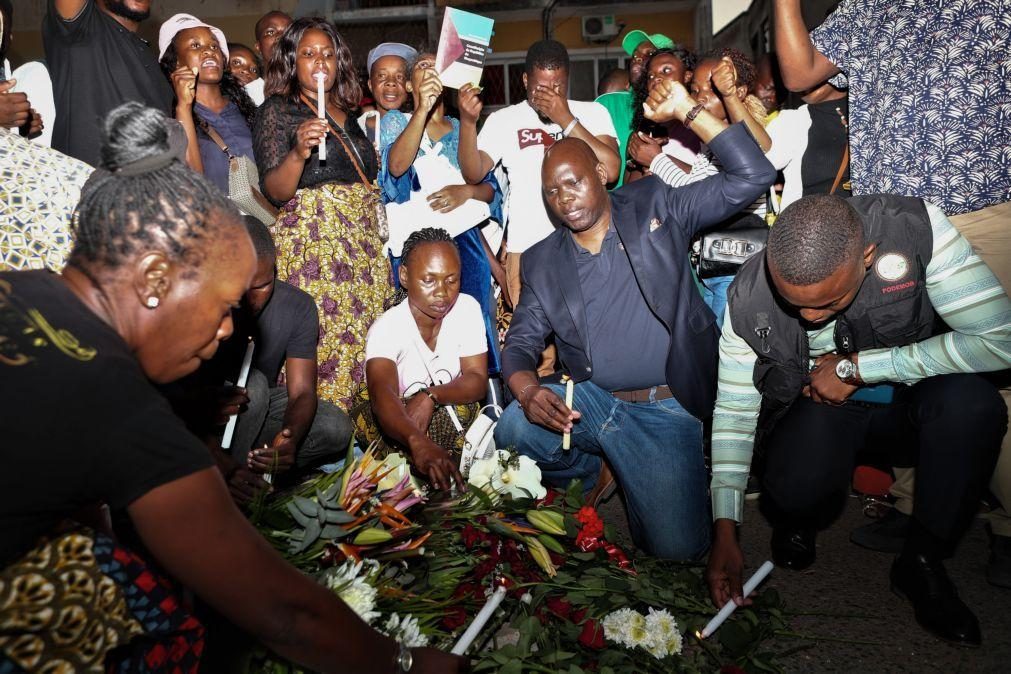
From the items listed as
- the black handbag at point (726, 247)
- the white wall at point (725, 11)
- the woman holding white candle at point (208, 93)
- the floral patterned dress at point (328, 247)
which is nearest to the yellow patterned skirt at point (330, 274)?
the floral patterned dress at point (328, 247)

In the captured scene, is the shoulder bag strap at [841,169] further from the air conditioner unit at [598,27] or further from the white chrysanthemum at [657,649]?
the air conditioner unit at [598,27]

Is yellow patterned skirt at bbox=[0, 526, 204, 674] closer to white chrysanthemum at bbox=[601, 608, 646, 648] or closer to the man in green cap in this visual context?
white chrysanthemum at bbox=[601, 608, 646, 648]

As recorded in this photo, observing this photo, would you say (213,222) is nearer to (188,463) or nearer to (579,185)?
(188,463)

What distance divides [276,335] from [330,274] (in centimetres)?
50

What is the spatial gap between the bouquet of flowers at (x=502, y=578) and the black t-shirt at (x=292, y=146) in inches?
73.9

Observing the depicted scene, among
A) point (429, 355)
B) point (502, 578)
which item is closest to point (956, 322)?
point (502, 578)

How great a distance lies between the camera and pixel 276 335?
3.82 metres

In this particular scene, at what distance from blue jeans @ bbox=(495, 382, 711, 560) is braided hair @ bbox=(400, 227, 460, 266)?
102 centimetres

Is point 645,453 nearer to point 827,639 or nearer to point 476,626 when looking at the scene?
point 827,639

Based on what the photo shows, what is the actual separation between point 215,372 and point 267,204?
1.00 meters

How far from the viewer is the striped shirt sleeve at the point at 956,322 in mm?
2939

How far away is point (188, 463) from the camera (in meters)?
1.52

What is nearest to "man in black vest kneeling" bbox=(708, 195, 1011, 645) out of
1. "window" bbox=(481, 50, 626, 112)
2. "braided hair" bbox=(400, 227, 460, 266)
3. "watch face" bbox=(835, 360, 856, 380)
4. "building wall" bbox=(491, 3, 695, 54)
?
"watch face" bbox=(835, 360, 856, 380)

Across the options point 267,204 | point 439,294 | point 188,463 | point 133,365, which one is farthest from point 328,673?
point 267,204
